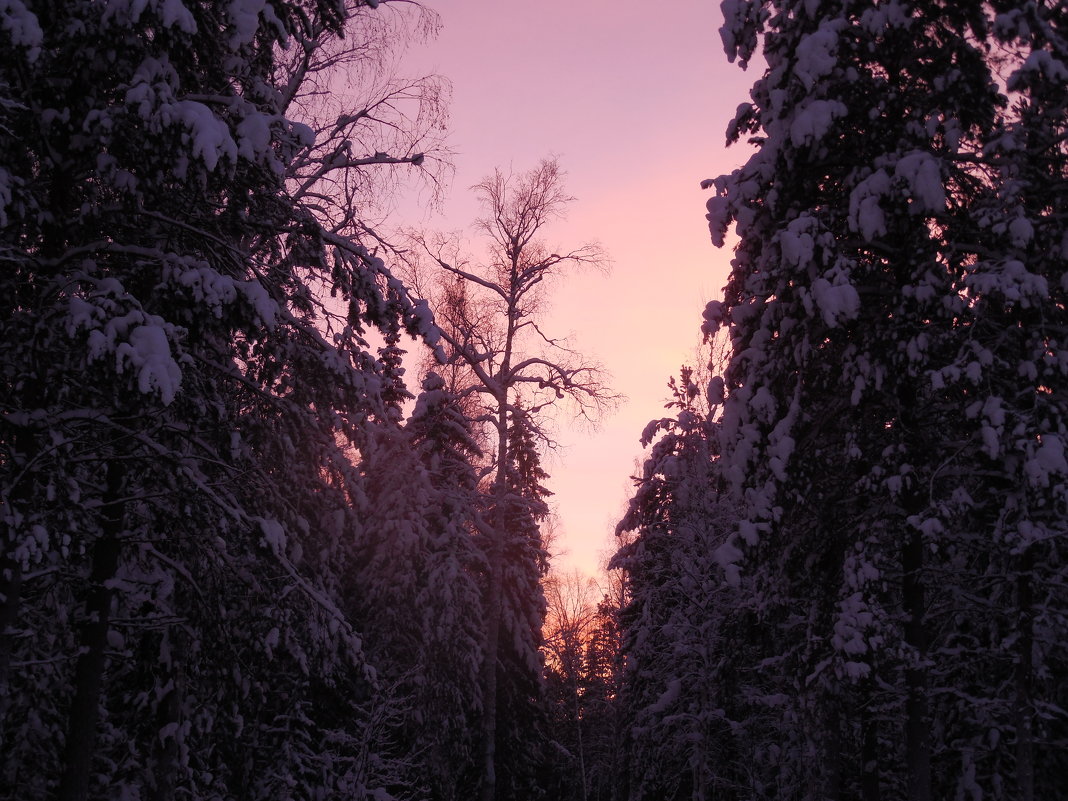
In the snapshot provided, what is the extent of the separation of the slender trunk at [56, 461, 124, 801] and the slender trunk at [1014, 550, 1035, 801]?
865 centimetres

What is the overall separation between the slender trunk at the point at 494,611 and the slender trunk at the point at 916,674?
43.5 feet

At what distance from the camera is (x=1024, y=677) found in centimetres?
934

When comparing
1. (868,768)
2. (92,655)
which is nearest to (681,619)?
(868,768)

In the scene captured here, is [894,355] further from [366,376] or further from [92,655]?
[92,655]

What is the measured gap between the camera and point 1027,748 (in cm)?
932

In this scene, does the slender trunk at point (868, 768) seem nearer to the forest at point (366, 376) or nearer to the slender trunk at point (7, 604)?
the forest at point (366, 376)

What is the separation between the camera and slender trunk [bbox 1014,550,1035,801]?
9.22 metres

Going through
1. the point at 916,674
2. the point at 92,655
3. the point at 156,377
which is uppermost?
the point at 156,377

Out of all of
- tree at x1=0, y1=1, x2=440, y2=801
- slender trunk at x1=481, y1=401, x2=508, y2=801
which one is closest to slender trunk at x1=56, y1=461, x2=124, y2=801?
tree at x1=0, y1=1, x2=440, y2=801

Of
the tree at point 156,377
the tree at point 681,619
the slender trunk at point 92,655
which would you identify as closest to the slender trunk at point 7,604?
the tree at point 156,377

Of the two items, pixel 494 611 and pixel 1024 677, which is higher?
pixel 494 611

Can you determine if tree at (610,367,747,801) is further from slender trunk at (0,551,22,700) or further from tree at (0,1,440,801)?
slender trunk at (0,551,22,700)

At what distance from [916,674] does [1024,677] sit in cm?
116

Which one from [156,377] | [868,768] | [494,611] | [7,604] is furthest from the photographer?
[494,611]
